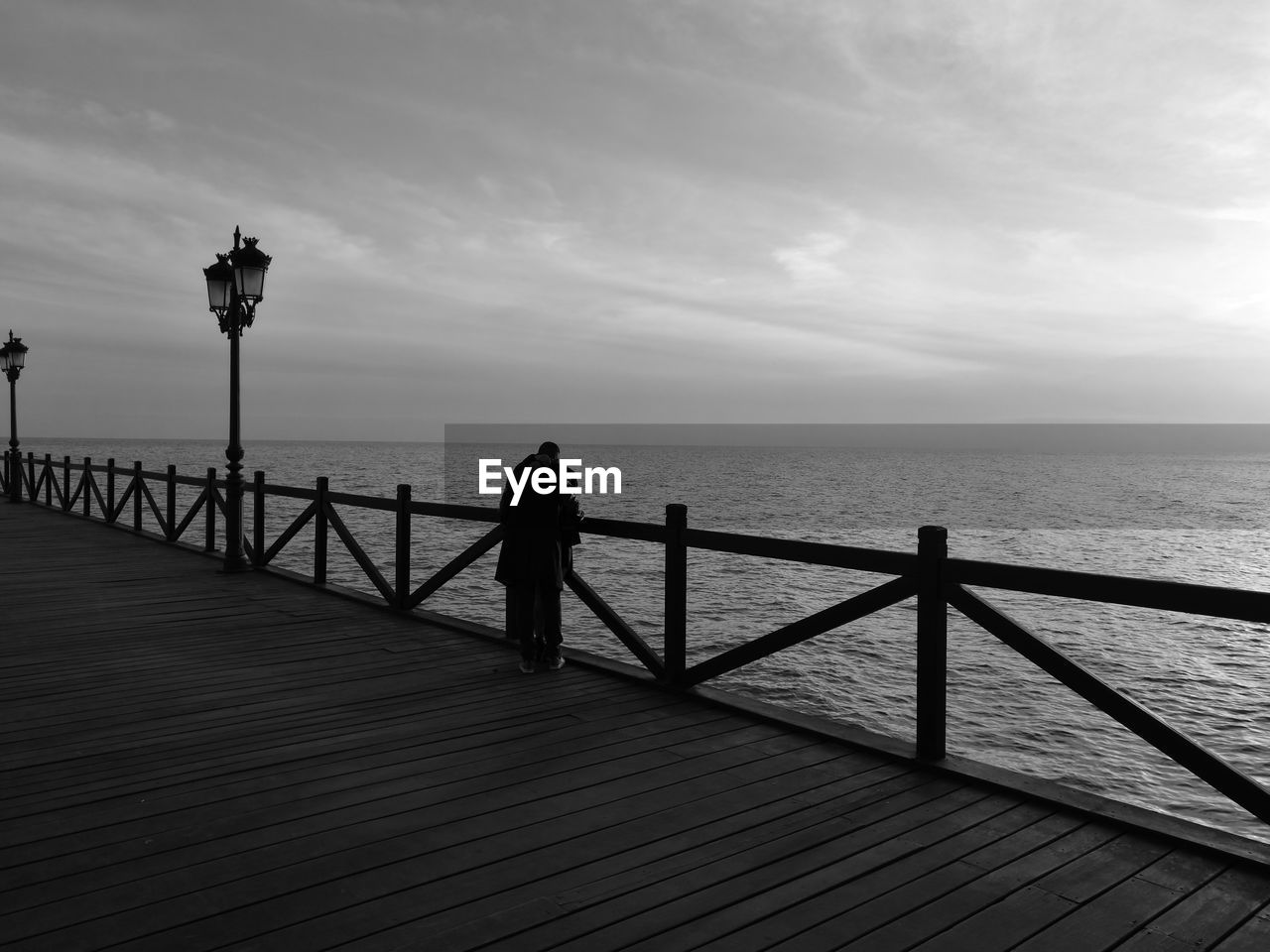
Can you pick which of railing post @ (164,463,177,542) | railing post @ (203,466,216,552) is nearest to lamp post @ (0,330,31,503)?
railing post @ (164,463,177,542)

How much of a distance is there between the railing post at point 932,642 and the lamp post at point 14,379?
26.4 meters

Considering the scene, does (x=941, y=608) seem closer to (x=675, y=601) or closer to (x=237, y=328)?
(x=675, y=601)

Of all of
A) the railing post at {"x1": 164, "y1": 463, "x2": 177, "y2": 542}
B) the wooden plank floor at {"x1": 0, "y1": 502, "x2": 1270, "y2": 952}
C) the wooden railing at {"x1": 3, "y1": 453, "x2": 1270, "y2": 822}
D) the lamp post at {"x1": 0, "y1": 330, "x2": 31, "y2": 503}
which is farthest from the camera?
the lamp post at {"x1": 0, "y1": 330, "x2": 31, "y2": 503}

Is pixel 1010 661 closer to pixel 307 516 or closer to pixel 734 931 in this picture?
pixel 307 516

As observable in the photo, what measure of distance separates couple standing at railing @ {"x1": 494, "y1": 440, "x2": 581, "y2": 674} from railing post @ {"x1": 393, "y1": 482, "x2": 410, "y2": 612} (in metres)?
2.20

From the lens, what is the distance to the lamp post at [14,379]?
76.3ft

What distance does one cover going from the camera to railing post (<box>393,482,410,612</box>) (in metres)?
7.98

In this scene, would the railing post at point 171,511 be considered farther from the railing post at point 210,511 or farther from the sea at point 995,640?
the sea at point 995,640

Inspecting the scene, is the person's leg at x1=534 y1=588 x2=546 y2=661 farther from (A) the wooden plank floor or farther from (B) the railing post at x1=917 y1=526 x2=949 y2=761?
(B) the railing post at x1=917 y1=526 x2=949 y2=761

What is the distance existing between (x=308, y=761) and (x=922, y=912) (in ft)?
9.84

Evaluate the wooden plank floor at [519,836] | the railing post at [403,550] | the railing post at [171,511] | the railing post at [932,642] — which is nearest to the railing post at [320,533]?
the railing post at [403,550]

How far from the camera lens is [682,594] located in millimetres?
5621

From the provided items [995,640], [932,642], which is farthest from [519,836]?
[995,640]

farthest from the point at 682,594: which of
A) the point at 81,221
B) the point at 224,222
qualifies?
the point at 224,222
